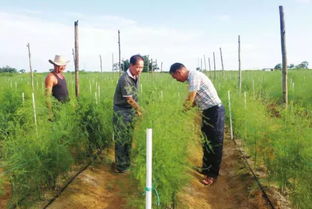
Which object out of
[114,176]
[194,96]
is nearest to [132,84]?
[194,96]

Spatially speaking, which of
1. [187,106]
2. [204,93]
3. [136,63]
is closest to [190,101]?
[187,106]

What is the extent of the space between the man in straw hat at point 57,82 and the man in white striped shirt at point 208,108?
211 centimetres

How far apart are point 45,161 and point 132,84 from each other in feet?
6.31

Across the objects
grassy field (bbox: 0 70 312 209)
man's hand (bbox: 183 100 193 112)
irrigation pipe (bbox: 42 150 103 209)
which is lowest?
irrigation pipe (bbox: 42 150 103 209)

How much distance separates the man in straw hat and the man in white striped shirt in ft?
6.94

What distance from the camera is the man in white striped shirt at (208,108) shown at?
18.9ft

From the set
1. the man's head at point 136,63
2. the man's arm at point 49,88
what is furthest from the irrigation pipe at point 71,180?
the man's head at point 136,63

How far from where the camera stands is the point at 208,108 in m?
6.08

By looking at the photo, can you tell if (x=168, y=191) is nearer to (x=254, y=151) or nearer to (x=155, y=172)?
(x=155, y=172)

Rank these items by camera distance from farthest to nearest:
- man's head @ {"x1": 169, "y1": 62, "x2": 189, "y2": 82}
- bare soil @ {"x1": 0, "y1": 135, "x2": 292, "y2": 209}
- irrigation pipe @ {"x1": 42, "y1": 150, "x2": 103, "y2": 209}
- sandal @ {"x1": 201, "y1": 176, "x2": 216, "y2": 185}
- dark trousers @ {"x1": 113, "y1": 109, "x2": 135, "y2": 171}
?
sandal @ {"x1": 201, "y1": 176, "x2": 216, "y2": 185}
dark trousers @ {"x1": 113, "y1": 109, "x2": 135, "y2": 171}
man's head @ {"x1": 169, "y1": 62, "x2": 189, "y2": 82}
bare soil @ {"x1": 0, "y1": 135, "x2": 292, "y2": 209}
irrigation pipe @ {"x1": 42, "y1": 150, "x2": 103, "y2": 209}

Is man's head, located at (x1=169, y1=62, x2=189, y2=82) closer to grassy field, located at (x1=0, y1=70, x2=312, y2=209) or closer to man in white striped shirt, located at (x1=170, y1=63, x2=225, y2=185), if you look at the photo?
man in white striped shirt, located at (x1=170, y1=63, x2=225, y2=185)

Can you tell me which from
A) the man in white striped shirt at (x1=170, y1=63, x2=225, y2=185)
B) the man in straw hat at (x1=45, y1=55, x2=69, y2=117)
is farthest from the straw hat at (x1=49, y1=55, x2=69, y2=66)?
the man in white striped shirt at (x1=170, y1=63, x2=225, y2=185)

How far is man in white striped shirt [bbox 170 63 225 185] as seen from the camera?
576cm

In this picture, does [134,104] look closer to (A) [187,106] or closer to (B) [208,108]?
(A) [187,106]
